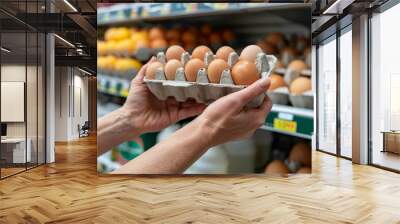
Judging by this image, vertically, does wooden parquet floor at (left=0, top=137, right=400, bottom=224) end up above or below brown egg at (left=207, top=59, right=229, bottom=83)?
below

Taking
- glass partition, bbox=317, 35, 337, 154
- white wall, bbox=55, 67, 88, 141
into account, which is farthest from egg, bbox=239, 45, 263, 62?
white wall, bbox=55, 67, 88, 141

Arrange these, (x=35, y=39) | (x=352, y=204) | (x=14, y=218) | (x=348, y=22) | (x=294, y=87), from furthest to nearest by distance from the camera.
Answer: (x=348, y=22), (x=35, y=39), (x=294, y=87), (x=352, y=204), (x=14, y=218)

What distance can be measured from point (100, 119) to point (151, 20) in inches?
61.6

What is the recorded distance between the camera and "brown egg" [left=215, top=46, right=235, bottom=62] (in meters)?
→ 5.66

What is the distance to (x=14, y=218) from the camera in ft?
12.3

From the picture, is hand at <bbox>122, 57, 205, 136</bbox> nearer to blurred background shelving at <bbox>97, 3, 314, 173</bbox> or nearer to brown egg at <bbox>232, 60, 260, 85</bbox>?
blurred background shelving at <bbox>97, 3, 314, 173</bbox>

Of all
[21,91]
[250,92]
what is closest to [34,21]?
[21,91]

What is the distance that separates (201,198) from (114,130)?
1896 mm

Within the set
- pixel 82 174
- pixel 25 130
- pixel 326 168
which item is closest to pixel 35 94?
pixel 25 130

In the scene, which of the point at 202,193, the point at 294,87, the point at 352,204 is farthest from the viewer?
the point at 294,87

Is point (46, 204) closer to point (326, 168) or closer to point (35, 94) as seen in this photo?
point (35, 94)

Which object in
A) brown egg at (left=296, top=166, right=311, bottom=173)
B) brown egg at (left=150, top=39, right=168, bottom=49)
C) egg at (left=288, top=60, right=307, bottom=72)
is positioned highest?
brown egg at (left=150, top=39, right=168, bottom=49)

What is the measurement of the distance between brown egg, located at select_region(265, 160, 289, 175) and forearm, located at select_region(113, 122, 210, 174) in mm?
905

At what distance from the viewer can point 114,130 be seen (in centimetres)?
586
